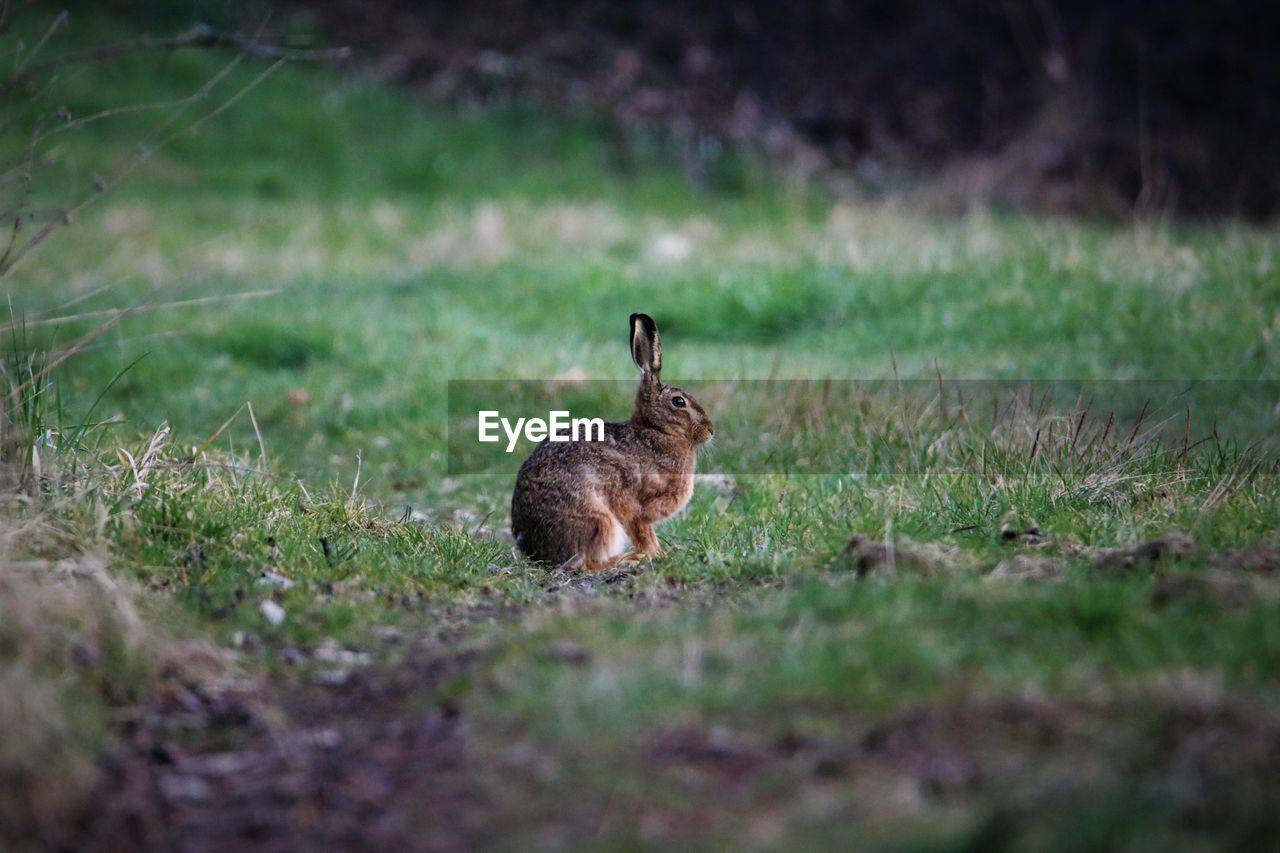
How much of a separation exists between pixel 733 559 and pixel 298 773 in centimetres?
279

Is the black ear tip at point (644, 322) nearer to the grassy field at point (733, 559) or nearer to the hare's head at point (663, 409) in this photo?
the hare's head at point (663, 409)

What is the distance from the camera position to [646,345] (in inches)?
304

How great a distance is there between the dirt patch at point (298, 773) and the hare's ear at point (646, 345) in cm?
295

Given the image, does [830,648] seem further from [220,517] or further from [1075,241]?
[1075,241]

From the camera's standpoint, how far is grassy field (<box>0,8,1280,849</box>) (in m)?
3.89

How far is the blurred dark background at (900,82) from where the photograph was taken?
1994 centimetres

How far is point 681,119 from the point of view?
2170cm

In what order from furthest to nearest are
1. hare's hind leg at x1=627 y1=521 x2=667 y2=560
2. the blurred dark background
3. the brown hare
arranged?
the blurred dark background < hare's hind leg at x1=627 y1=521 x2=667 y2=560 < the brown hare

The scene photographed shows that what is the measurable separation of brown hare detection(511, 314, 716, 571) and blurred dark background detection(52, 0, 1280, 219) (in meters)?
12.1

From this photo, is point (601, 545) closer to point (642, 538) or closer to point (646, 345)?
point (642, 538)

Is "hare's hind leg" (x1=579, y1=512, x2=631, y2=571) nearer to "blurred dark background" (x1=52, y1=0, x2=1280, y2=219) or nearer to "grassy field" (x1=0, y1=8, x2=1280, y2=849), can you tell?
"grassy field" (x1=0, y1=8, x2=1280, y2=849)

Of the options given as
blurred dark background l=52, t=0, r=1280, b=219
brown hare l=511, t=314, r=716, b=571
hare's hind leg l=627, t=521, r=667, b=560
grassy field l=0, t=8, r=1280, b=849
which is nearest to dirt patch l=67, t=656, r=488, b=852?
grassy field l=0, t=8, r=1280, b=849

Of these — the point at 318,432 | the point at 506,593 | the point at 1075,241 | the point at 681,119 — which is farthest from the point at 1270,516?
the point at 681,119

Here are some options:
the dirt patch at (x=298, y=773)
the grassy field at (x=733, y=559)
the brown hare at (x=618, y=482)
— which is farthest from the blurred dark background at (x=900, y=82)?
the dirt patch at (x=298, y=773)
